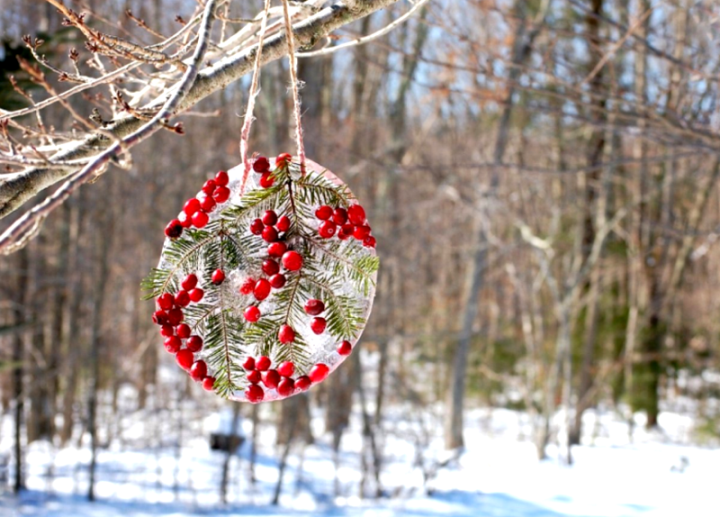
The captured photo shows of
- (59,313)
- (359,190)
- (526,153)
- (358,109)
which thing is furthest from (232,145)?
(526,153)

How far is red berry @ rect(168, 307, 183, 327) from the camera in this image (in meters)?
1.35

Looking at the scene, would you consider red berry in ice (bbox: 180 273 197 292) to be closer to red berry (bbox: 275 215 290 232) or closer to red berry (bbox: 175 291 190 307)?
red berry (bbox: 175 291 190 307)

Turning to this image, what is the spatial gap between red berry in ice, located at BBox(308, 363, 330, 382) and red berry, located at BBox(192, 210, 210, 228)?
371 millimetres

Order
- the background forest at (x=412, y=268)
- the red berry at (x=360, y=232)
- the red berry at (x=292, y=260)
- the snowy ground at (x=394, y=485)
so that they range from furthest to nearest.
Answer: the background forest at (x=412, y=268) → the snowy ground at (x=394, y=485) → the red berry at (x=360, y=232) → the red berry at (x=292, y=260)

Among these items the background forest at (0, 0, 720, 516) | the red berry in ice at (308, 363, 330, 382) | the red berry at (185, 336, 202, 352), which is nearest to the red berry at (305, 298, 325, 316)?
the red berry in ice at (308, 363, 330, 382)

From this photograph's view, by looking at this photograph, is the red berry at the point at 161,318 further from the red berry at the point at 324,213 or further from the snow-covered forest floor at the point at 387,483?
the snow-covered forest floor at the point at 387,483

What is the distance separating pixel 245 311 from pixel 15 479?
666 cm

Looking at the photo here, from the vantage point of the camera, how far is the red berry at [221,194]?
141cm

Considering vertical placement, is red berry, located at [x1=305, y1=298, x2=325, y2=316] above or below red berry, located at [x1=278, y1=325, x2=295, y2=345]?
above

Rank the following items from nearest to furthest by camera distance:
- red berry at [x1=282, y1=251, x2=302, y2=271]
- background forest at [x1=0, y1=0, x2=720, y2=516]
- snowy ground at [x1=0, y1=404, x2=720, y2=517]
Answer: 1. red berry at [x1=282, y1=251, x2=302, y2=271]
2. snowy ground at [x1=0, y1=404, x2=720, y2=517]
3. background forest at [x1=0, y1=0, x2=720, y2=516]

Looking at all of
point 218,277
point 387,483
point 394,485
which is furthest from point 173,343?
point 387,483

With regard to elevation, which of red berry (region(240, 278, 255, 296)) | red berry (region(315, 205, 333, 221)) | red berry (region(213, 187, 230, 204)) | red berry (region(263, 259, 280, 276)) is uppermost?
red berry (region(213, 187, 230, 204))

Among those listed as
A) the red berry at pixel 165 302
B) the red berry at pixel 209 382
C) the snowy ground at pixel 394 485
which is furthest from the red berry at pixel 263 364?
the snowy ground at pixel 394 485

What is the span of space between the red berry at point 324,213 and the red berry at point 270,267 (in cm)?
13
